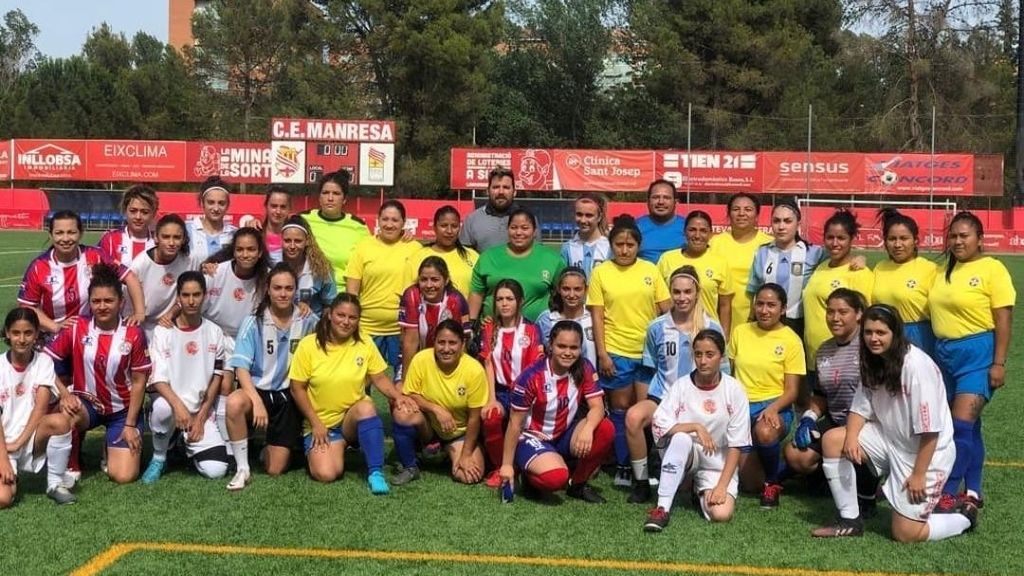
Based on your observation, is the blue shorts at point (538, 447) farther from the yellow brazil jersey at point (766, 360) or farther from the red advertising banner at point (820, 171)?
the red advertising banner at point (820, 171)

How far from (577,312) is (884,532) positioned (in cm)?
209

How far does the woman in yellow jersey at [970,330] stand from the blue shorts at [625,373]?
5.54 feet

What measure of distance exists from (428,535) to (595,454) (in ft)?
3.76

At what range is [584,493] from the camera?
224 inches

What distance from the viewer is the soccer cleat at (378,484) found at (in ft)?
18.7

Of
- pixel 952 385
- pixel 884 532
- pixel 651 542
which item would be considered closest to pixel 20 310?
pixel 651 542

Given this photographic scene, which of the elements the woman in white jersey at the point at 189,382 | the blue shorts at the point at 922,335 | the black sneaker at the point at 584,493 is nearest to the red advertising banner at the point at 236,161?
the woman in white jersey at the point at 189,382

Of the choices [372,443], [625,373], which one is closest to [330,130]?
[625,373]

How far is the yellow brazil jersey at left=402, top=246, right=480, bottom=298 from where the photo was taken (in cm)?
674

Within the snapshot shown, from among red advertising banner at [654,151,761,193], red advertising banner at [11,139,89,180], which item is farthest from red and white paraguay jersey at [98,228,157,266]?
red advertising banner at [11,139,89,180]

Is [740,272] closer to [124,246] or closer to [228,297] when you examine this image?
[228,297]

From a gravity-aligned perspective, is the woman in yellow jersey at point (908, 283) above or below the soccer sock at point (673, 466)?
above

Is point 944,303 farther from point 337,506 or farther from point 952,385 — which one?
point 337,506

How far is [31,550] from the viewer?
4.64m
